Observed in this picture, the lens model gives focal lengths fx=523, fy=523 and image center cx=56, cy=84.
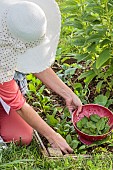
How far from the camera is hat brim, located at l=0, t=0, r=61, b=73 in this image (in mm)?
2918

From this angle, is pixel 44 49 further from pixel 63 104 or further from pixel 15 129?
pixel 63 104

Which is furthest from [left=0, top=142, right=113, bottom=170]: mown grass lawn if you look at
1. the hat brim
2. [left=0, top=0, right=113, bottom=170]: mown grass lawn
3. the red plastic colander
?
the hat brim

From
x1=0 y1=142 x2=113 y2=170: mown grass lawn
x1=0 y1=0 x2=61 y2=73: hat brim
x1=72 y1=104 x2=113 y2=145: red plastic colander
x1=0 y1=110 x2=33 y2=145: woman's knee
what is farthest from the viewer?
x1=0 y1=110 x2=33 y2=145: woman's knee

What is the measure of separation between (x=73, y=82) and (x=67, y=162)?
0.96 m

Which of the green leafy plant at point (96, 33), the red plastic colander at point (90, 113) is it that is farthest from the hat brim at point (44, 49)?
the red plastic colander at point (90, 113)

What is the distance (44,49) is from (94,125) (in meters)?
0.70

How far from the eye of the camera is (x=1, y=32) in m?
2.75

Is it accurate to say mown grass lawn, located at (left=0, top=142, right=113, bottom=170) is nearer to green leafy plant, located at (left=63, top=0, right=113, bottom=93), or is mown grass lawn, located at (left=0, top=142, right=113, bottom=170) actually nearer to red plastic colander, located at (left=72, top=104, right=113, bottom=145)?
red plastic colander, located at (left=72, top=104, right=113, bottom=145)

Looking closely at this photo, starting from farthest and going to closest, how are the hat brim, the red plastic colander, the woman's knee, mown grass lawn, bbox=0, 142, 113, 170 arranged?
the woman's knee < the red plastic colander < mown grass lawn, bbox=0, 142, 113, 170 < the hat brim

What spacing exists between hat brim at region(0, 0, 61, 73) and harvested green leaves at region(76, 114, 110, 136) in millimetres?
571

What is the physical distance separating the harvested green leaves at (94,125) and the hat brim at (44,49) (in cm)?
57

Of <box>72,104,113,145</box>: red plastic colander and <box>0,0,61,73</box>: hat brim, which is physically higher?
<box>0,0,61,73</box>: hat brim

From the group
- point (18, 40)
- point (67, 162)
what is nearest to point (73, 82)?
point (67, 162)

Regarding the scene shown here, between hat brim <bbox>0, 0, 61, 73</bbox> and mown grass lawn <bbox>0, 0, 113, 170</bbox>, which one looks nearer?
hat brim <bbox>0, 0, 61, 73</bbox>
